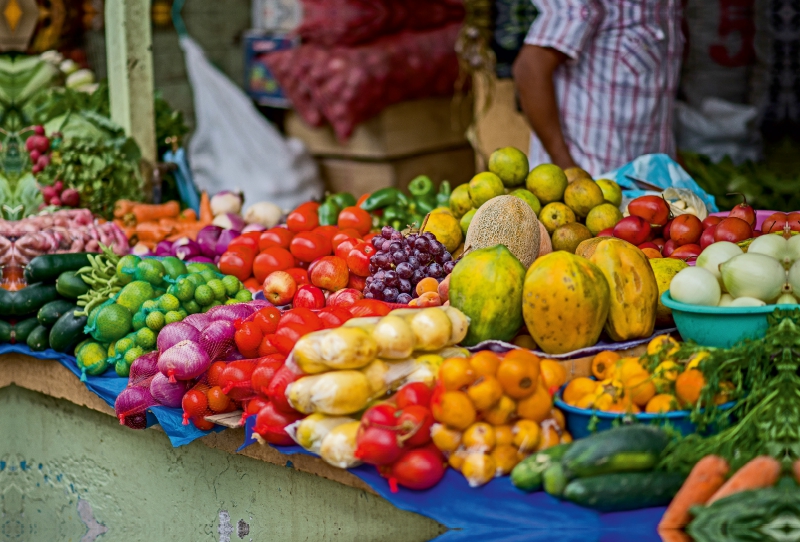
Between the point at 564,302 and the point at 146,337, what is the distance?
1410mm

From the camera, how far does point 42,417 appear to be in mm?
3557

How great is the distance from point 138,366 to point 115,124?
7.56ft

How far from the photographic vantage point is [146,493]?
10.1 feet

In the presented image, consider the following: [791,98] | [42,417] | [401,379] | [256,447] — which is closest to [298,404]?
[401,379]

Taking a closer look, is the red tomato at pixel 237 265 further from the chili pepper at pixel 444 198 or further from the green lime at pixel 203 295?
the chili pepper at pixel 444 198

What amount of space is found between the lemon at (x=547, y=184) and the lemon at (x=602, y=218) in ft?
0.49

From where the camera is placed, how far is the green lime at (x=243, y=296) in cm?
Answer: 301

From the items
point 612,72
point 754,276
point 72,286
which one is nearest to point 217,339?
point 72,286

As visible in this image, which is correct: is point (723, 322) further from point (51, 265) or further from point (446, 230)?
point (51, 265)

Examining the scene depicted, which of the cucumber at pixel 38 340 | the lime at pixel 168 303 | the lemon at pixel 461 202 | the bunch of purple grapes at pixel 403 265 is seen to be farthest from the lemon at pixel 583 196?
the cucumber at pixel 38 340

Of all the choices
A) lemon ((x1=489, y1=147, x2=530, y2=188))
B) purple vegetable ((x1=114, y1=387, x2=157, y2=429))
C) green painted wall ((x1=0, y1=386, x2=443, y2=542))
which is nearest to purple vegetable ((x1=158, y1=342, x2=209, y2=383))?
purple vegetable ((x1=114, y1=387, x2=157, y2=429))

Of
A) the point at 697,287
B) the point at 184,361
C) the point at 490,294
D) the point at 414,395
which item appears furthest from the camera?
the point at 184,361

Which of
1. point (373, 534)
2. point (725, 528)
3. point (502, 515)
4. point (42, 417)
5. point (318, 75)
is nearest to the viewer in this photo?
point (725, 528)

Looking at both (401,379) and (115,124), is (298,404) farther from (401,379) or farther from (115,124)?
(115,124)
